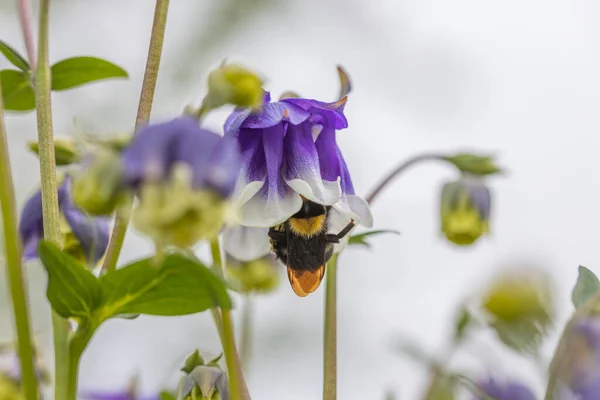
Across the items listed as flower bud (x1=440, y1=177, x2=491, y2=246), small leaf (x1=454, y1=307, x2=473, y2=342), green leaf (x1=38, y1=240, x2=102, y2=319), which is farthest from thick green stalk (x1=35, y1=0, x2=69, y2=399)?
flower bud (x1=440, y1=177, x2=491, y2=246)

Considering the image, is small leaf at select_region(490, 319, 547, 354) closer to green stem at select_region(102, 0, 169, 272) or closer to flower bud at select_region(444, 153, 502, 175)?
green stem at select_region(102, 0, 169, 272)

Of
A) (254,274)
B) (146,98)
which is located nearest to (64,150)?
(146,98)

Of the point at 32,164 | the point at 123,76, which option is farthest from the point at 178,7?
the point at 123,76

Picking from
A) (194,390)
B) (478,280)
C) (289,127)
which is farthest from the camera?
(289,127)

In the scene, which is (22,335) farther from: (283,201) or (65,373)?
(283,201)

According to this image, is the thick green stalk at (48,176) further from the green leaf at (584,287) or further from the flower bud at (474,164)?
the flower bud at (474,164)

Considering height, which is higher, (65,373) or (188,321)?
(65,373)
